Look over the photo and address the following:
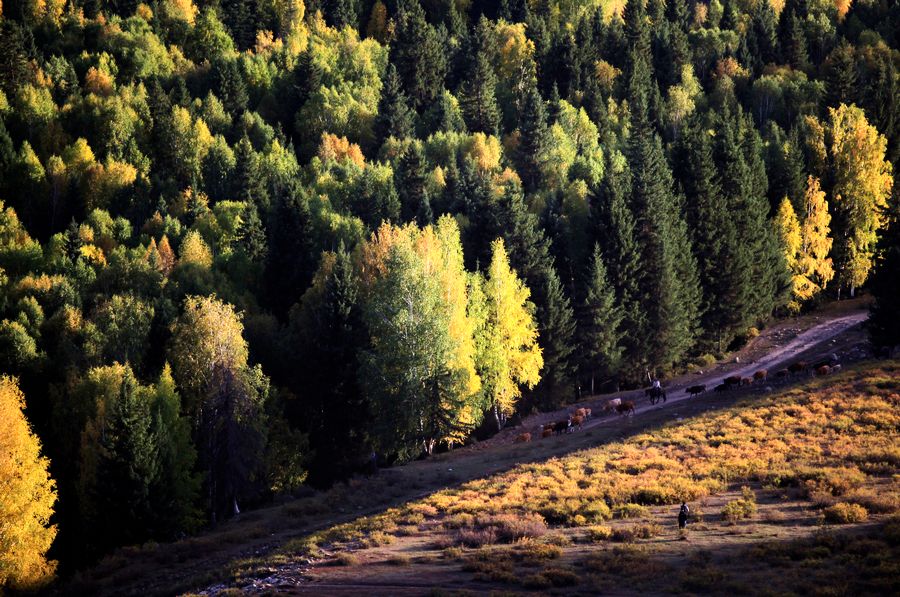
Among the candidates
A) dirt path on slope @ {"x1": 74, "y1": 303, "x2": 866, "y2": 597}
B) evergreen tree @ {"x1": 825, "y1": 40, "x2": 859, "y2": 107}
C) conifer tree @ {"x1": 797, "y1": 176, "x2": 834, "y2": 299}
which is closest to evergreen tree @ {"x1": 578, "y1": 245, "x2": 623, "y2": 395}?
dirt path on slope @ {"x1": 74, "y1": 303, "x2": 866, "y2": 597}

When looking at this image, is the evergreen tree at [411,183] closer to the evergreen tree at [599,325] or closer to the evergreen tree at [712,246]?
the evergreen tree at [599,325]

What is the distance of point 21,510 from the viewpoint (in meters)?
47.2

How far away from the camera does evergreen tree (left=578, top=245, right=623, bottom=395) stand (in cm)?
6894

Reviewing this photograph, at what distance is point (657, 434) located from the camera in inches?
2020

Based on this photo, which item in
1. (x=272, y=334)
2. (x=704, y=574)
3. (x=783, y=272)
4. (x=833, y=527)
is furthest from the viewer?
(x=783, y=272)

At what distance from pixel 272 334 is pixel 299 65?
69590mm

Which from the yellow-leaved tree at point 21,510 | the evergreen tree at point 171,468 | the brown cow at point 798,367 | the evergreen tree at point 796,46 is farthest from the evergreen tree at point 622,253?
the evergreen tree at point 796,46

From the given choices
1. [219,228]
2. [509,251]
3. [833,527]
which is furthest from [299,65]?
[833,527]

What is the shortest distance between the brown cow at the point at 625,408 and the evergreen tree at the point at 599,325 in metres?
7.56

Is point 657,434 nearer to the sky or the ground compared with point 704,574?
nearer to the sky

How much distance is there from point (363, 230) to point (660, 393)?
107ft

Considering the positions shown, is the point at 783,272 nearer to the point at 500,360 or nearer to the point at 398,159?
the point at 500,360

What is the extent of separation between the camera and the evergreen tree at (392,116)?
11169 cm

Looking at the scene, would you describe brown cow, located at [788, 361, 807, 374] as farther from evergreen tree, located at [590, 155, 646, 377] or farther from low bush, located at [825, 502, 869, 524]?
low bush, located at [825, 502, 869, 524]
